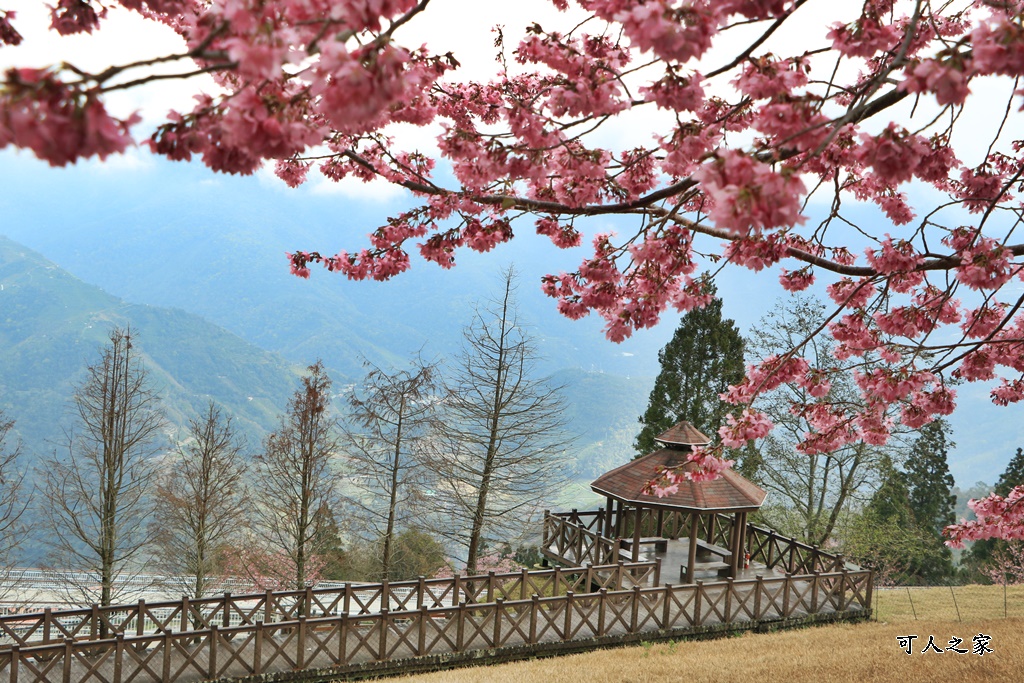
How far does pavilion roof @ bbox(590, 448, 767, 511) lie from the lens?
1180 cm

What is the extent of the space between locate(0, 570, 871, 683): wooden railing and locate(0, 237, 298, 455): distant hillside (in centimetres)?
10519

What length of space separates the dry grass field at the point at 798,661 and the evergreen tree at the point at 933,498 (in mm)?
15837

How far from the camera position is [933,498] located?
85.0 ft

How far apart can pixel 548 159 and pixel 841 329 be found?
3.22 metres

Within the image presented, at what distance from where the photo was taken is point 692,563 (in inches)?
463

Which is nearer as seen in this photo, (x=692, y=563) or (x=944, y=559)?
(x=692, y=563)

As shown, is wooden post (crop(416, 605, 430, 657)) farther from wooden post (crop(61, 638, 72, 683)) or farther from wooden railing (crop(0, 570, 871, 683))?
wooden post (crop(61, 638, 72, 683))

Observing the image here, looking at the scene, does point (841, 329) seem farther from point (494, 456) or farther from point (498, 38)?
point (494, 456)

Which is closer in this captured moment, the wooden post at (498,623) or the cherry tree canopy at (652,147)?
the cherry tree canopy at (652,147)

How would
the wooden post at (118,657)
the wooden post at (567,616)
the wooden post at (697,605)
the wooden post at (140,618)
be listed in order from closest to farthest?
the wooden post at (118,657)
the wooden post at (140,618)
the wooden post at (567,616)
the wooden post at (697,605)

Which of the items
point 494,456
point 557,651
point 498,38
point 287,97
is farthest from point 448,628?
point 287,97

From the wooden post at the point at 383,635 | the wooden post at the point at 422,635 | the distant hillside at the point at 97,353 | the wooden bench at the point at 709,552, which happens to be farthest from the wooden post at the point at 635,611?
the distant hillside at the point at 97,353

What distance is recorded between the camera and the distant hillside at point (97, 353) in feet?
364

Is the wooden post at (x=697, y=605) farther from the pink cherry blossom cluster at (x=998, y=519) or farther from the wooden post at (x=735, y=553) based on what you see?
the pink cherry blossom cluster at (x=998, y=519)
